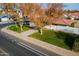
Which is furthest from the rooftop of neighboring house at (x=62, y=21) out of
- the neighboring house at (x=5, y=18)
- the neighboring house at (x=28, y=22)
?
the neighboring house at (x=5, y=18)

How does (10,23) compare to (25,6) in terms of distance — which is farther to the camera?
(10,23)

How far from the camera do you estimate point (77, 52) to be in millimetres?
12172

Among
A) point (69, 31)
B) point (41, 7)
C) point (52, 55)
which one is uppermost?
point (41, 7)

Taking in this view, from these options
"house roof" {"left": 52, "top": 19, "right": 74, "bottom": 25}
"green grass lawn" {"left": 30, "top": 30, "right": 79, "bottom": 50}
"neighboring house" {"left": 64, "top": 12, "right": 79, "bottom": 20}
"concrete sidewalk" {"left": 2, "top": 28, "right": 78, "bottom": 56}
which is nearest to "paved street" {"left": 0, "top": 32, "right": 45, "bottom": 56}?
"concrete sidewalk" {"left": 2, "top": 28, "right": 78, "bottom": 56}

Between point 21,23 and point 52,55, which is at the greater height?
point 21,23

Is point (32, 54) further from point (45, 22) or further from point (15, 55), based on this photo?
point (45, 22)

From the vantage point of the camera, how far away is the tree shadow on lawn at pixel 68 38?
503 inches

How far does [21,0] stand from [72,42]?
3325mm

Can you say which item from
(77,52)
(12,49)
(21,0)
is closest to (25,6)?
(21,0)

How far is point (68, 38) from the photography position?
12.9 meters

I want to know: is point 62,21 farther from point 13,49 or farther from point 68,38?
point 13,49

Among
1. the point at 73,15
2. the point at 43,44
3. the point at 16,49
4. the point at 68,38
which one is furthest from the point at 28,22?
the point at 73,15

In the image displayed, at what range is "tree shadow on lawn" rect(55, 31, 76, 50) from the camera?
1277 centimetres

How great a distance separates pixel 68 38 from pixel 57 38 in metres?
0.60
